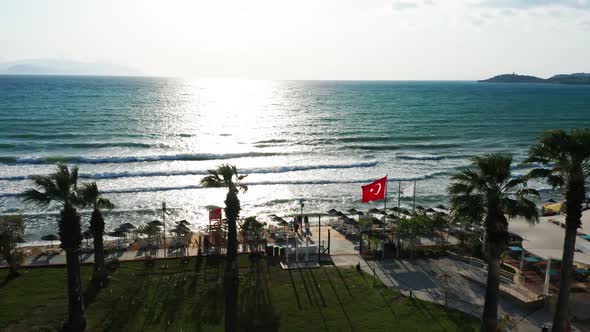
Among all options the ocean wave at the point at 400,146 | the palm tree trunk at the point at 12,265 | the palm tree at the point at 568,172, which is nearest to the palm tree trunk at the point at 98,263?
the palm tree trunk at the point at 12,265

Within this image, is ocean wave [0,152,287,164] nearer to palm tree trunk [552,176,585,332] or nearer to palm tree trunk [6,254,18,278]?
palm tree trunk [6,254,18,278]

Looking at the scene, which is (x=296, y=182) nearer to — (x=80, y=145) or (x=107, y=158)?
(x=107, y=158)

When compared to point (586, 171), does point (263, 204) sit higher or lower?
lower

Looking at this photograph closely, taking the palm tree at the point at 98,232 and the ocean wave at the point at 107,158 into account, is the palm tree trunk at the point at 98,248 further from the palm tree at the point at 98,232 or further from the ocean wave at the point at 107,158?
the ocean wave at the point at 107,158

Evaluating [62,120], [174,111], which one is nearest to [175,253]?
[62,120]

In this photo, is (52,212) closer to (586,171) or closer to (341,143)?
(586,171)

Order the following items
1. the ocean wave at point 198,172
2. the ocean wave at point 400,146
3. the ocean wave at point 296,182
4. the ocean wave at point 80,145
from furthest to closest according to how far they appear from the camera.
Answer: the ocean wave at point 400,146, the ocean wave at point 80,145, the ocean wave at point 198,172, the ocean wave at point 296,182

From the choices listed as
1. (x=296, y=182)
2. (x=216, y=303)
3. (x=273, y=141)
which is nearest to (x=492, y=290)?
(x=216, y=303)
